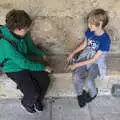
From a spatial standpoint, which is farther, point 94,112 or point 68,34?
point 68,34

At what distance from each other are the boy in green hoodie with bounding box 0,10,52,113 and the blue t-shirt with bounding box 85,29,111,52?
0.54 metres

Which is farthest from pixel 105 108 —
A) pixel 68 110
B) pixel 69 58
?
pixel 69 58

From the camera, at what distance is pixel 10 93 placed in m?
3.89

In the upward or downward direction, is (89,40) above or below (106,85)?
above

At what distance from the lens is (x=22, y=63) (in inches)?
139

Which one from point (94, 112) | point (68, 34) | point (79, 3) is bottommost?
point (94, 112)

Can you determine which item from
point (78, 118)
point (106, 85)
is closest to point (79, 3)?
point (106, 85)

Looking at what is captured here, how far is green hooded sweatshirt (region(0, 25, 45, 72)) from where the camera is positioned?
3477 millimetres

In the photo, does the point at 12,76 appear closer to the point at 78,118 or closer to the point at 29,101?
the point at 29,101

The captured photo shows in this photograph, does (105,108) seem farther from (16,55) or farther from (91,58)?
(16,55)

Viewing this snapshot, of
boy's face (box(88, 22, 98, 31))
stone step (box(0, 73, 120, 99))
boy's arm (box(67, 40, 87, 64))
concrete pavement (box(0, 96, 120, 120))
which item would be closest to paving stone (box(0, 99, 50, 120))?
concrete pavement (box(0, 96, 120, 120))

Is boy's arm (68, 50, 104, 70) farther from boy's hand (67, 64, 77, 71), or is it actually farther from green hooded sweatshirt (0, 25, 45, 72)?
green hooded sweatshirt (0, 25, 45, 72)

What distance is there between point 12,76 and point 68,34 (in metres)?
0.86

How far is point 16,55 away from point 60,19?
732mm
